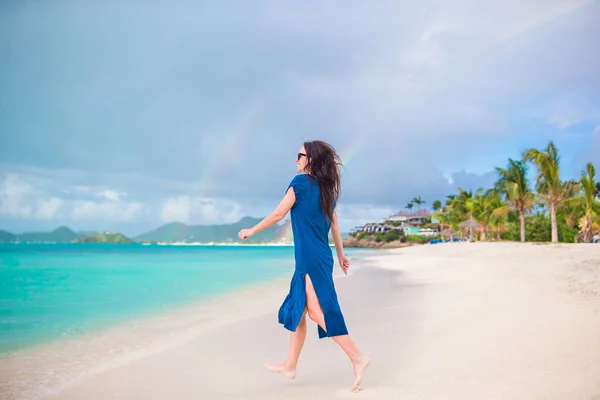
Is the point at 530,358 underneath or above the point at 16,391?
above

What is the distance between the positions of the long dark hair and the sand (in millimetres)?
1404

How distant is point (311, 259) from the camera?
3.50m

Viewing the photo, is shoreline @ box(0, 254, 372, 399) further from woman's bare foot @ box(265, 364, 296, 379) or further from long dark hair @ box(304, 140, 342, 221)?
long dark hair @ box(304, 140, 342, 221)

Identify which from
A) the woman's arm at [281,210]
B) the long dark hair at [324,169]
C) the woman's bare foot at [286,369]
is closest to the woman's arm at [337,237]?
the long dark hair at [324,169]

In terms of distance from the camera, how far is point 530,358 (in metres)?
4.04

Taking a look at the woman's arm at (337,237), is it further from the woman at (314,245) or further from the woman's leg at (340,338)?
the woman's leg at (340,338)

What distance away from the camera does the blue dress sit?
346cm

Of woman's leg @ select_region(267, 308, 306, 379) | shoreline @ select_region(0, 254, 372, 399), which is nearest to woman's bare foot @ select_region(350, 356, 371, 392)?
woman's leg @ select_region(267, 308, 306, 379)

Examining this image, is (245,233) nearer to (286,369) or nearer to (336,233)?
(336,233)

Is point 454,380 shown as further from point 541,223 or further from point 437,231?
point 437,231

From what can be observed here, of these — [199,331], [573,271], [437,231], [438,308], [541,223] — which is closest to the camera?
[199,331]

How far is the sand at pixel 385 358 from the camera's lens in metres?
3.52

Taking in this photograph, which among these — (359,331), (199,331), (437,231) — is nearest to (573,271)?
(359,331)

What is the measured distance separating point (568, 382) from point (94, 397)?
3509 millimetres
